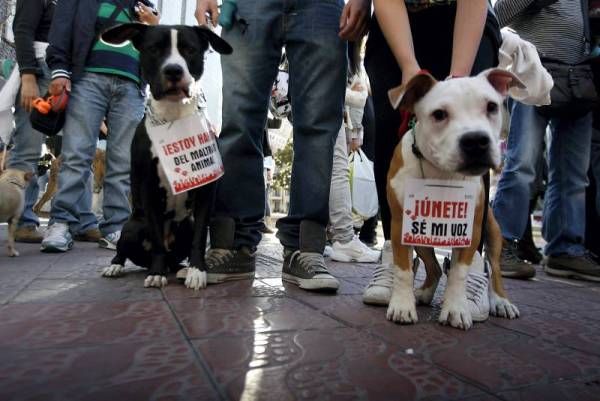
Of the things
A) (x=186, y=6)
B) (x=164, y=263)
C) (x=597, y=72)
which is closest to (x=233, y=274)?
(x=164, y=263)

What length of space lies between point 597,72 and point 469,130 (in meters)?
2.45

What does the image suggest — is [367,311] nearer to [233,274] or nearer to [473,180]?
[473,180]

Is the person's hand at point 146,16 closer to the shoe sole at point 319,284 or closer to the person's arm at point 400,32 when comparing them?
the person's arm at point 400,32

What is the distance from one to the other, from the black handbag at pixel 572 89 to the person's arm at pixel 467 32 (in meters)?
1.78

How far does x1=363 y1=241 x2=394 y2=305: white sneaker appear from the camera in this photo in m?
2.09

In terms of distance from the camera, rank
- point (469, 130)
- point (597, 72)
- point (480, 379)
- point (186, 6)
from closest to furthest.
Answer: point (480, 379) → point (469, 130) → point (597, 72) → point (186, 6)

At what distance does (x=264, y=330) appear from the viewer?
5.22 feet

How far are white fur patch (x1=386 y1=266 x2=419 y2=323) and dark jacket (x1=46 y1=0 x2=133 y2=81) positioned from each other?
3341 millimetres

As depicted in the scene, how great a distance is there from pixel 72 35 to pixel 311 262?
9.97ft

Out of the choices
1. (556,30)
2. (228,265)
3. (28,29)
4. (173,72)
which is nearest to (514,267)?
(556,30)

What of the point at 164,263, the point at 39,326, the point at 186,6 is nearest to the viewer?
the point at 39,326

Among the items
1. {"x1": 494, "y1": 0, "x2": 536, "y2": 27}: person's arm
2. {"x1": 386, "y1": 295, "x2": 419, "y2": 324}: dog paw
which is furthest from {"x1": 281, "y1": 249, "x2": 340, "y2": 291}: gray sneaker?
{"x1": 494, "y1": 0, "x2": 536, "y2": 27}: person's arm

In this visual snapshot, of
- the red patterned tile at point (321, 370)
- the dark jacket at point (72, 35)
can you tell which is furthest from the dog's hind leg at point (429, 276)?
the dark jacket at point (72, 35)

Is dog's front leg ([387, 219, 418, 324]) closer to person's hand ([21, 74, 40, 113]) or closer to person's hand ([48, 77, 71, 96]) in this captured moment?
person's hand ([48, 77, 71, 96])
